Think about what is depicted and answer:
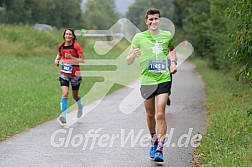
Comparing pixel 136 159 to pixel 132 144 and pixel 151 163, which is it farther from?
pixel 132 144

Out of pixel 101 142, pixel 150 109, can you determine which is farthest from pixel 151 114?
pixel 101 142

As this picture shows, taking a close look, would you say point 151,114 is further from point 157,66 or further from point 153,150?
point 157,66

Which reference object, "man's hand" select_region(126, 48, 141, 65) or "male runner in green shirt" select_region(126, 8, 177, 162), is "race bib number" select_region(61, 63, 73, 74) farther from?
"man's hand" select_region(126, 48, 141, 65)

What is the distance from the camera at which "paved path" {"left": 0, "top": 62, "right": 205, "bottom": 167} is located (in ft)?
26.4

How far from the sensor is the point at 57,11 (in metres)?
77.2

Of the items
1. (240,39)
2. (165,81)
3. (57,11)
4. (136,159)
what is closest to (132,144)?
(136,159)

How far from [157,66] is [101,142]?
7.23 feet

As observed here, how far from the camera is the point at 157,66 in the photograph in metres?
7.95

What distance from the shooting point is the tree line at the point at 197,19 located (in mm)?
9695

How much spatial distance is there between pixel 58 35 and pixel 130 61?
1618 inches

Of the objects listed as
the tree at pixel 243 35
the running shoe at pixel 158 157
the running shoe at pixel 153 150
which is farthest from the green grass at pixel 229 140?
the tree at pixel 243 35

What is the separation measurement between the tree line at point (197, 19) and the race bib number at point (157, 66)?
51.5 inches

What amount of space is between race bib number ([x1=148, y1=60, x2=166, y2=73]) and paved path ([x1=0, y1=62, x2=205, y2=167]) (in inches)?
51.6

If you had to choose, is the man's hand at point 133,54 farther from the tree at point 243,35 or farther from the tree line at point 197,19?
the tree at point 243,35
